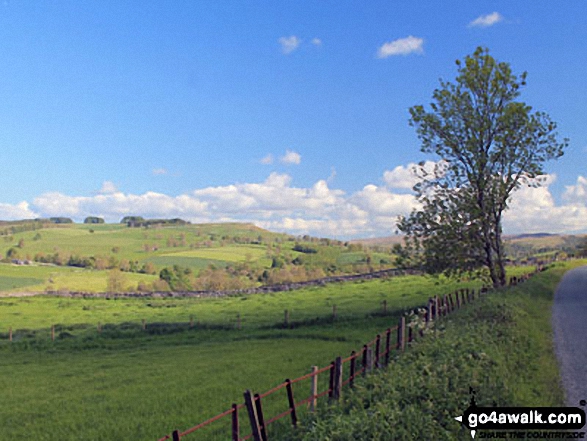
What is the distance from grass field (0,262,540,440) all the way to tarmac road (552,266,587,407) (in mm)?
9731

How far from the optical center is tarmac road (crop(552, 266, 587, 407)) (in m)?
15.5

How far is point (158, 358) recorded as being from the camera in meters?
33.6

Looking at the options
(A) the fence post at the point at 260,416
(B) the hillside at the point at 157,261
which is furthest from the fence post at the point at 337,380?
(B) the hillside at the point at 157,261

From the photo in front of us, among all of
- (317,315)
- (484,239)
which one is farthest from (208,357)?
(484,239)

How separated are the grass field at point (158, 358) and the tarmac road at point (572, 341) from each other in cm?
973

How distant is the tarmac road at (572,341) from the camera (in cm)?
1549

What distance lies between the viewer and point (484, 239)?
39906 mm

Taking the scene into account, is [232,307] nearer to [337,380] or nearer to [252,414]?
[337,380]

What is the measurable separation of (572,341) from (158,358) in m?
23.9

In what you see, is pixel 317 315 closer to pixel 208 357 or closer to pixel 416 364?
pixel 208 357

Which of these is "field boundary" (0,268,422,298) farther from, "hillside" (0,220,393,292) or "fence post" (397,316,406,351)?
"fence post" (397,316,406,351)

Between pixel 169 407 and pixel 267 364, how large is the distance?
8.03 metres

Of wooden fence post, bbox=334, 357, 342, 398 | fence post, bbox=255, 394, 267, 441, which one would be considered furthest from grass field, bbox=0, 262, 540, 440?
fence post, bbox=255, 394, 267, 441

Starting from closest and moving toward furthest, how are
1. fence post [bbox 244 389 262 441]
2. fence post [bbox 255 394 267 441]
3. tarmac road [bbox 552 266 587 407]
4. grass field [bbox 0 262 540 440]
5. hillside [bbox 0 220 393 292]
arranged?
fence post [bbox 244 389 262 441], fence post [bbox 255 394 267 441], tarmac road [bbox 552 266 587 407], grass field [bbox 0 262 540 440], hillside [bbox 0 220 393 292]
